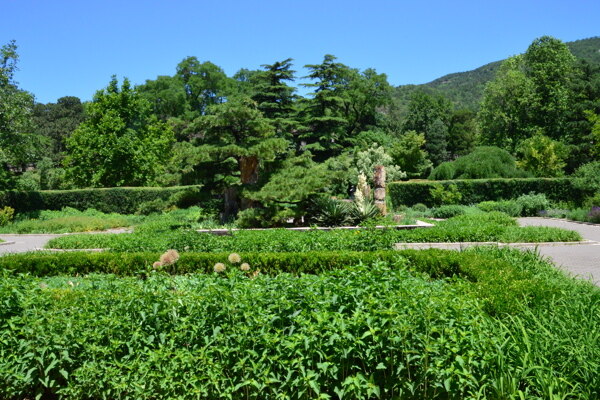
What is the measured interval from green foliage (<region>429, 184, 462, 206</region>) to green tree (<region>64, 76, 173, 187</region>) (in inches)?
618

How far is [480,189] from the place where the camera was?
78.2 feet

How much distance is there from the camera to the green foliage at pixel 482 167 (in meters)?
26.2

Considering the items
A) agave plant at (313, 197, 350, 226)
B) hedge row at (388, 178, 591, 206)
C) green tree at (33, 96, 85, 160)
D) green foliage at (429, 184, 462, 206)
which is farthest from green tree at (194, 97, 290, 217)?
green tree at (33, 96, 85, 160)

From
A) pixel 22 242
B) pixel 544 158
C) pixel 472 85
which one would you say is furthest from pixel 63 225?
pixel 472 85

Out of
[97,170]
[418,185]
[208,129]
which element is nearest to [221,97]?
[97,170]

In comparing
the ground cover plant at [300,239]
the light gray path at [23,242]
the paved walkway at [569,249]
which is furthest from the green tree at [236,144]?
the paved walkway at [569,249]

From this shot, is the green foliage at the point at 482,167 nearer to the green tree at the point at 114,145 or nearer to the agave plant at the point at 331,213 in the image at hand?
the agave plant at the point at 331,213

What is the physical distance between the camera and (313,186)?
14117mm

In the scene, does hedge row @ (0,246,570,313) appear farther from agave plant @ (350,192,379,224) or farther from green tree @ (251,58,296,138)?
green tree @ (251,58,296,138)

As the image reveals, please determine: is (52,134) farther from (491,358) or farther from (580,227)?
(491,358)

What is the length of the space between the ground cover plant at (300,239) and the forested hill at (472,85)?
55712 mm

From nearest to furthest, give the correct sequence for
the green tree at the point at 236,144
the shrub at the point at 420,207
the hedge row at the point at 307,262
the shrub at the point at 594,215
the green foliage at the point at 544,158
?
the hedge row at the point at 307,262 → the green tree at the point at 236,144 → the shrub at the point at 594,215 → the shrub at the point at 420,207 → the green foliage at the point at 544,158

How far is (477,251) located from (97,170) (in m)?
25.9

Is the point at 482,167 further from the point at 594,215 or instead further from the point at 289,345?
the point at 289,345
